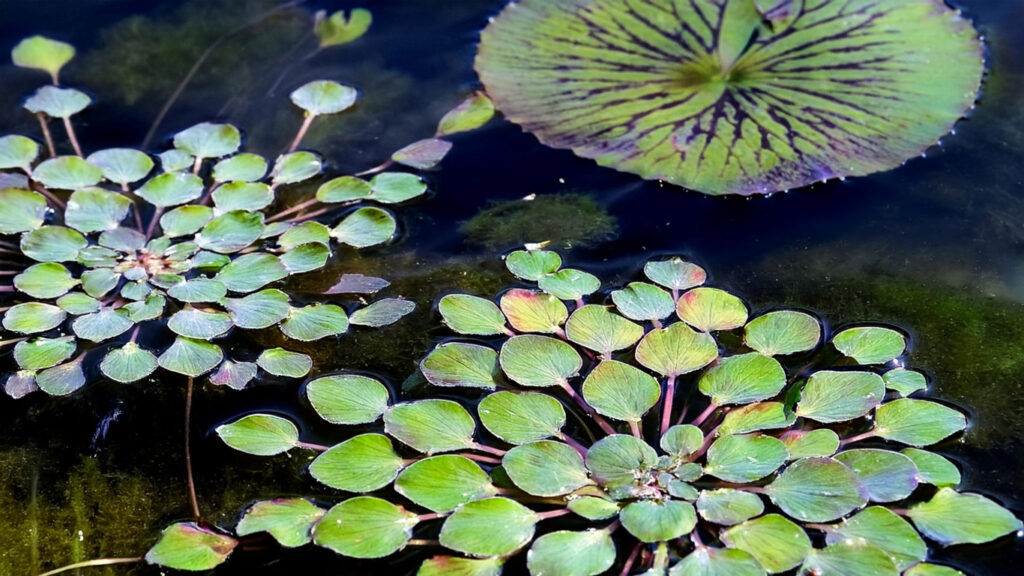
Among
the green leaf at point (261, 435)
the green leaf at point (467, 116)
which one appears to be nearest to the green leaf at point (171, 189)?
the green leaf at point (467, 116)

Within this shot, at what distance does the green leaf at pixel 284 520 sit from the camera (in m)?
1.38

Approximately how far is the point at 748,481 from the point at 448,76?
4.46ft

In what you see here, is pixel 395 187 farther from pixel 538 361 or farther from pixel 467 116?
pixel 538 361

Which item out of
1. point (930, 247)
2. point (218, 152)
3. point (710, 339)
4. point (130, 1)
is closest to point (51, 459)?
point (218, 152)

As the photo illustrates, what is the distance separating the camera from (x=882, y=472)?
1.40 m

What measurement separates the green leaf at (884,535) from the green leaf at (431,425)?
55cm

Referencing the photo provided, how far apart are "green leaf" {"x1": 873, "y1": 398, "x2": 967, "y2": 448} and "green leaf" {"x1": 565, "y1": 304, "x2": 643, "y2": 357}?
1.34ft

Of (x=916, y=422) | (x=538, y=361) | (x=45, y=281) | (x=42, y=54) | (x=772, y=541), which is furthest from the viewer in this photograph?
(x=42, y=54)

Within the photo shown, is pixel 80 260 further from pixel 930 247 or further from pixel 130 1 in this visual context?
pixel 930 247

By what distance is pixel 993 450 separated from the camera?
152cm

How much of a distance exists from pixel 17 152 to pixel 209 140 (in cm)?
42

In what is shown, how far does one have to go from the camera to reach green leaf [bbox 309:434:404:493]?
1.45 m

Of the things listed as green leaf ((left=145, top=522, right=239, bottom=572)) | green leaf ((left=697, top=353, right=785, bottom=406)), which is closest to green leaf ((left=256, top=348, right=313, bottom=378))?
green leaf ((left=145, top=522, right=239, bottom=572))

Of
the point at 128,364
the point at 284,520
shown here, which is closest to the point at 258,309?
the point at 128,364
